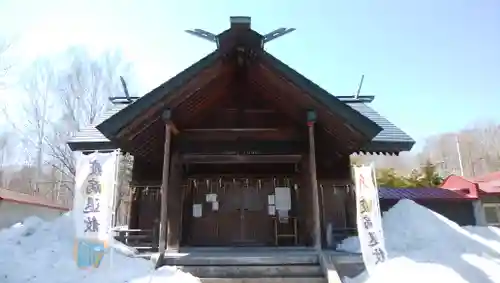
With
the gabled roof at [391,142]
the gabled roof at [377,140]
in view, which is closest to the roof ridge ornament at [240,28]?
the gabled roof at [377,140]

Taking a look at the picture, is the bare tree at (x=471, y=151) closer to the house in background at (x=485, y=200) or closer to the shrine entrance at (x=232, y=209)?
the house in background at (x=485, y=200)

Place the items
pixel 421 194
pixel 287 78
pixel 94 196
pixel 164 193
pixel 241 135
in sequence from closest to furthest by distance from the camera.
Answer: pixel 94 196 < pixel 164 193 < pixel 287 78 < pixel 241 135 < pixel 421 194

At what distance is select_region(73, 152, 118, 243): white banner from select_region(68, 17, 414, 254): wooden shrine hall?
3.24 ft

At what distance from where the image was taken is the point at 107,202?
618 cm

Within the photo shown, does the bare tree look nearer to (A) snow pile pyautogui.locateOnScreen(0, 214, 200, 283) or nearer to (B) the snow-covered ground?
(B) the snow-covered ground

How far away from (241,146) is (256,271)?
3.55 meters

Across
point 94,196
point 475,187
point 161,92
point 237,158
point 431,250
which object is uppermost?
point 161,92

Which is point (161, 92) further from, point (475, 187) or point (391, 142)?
point (475, 187)

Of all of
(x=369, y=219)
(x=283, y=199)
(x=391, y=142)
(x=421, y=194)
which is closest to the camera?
(x=369, y=219)

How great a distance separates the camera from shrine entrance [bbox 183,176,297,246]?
400 inches

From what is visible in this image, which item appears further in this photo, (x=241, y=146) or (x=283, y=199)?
(x=283, y=199)

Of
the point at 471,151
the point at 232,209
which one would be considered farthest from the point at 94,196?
the point at 471,151

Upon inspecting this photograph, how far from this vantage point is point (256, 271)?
634 centimetres

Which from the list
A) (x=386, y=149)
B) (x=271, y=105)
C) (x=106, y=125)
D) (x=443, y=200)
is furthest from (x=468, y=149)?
(x=106, y=125)
